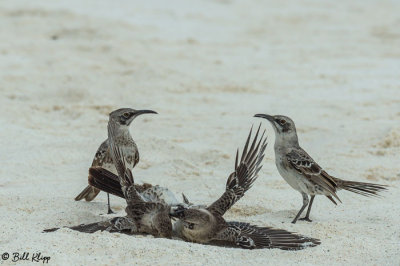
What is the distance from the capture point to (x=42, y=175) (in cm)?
735

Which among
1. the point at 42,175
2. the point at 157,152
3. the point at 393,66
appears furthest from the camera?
the point at 393,66

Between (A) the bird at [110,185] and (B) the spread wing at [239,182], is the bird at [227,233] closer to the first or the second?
(B) the spread wing at [239,182]

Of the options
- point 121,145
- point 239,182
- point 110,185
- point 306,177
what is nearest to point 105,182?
point 110,185

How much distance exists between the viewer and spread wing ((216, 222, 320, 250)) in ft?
17.4

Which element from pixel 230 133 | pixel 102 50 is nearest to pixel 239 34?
pixel 102 50

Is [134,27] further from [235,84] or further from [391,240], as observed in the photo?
[391,240]

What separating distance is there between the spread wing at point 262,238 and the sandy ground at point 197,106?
0.10 metres

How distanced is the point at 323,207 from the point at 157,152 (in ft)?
7.17

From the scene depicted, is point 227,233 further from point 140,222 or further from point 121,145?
point 121,145

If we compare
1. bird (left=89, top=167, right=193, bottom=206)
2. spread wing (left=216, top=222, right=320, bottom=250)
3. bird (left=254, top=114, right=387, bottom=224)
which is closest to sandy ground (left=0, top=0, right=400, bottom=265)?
spread wing (left=216, top=222, right=320, bottom=250)

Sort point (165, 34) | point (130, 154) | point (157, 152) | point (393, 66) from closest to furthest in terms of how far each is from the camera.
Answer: point (130, 154)
point (157, 152)
point (393, 66)
point (165, 34)

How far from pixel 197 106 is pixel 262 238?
184 inches

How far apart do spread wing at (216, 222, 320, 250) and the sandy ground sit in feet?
0.32

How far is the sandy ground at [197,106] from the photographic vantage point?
18.1 feet
